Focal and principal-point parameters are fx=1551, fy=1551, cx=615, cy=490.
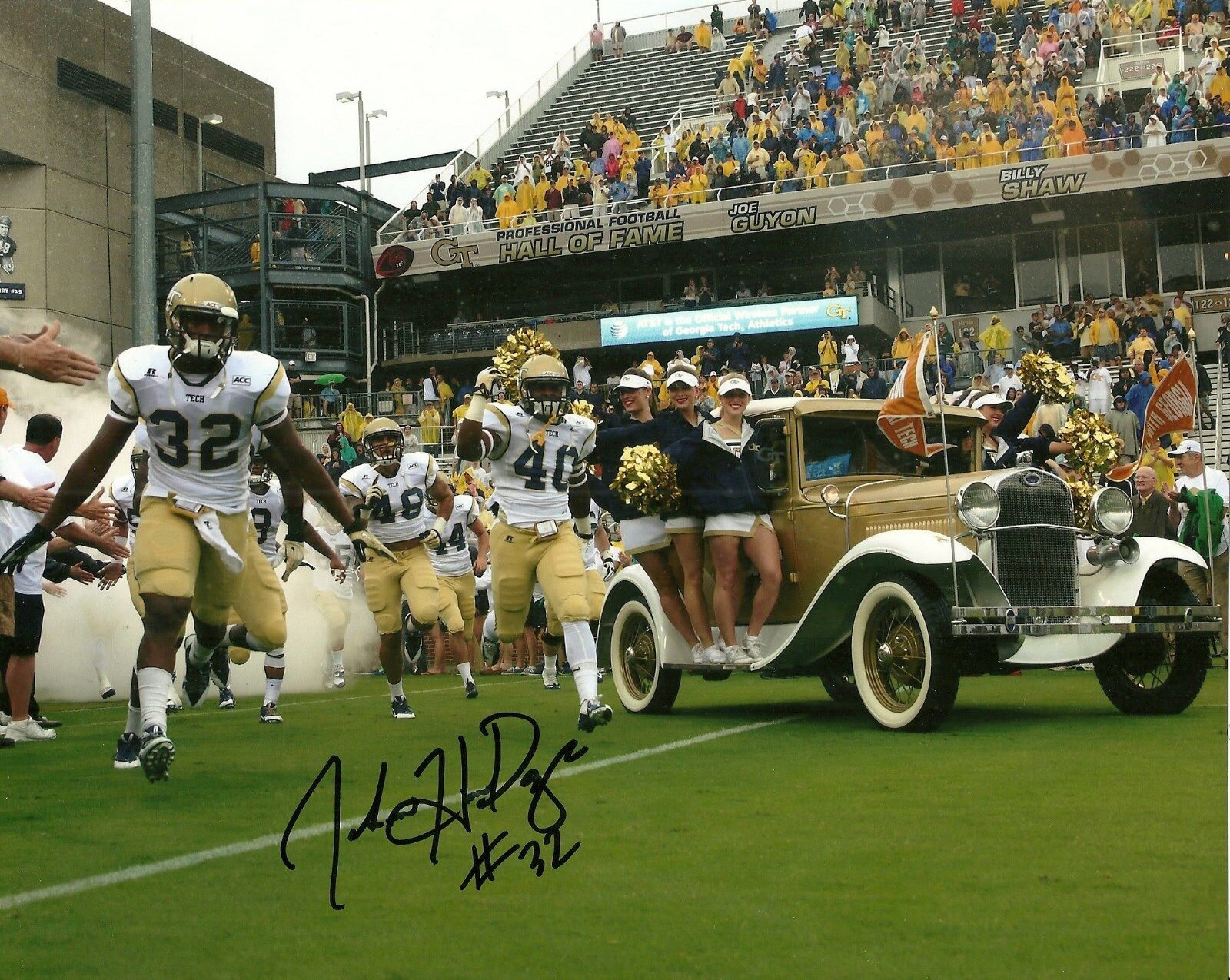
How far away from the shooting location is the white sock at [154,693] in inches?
244

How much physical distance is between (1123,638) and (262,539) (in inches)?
236

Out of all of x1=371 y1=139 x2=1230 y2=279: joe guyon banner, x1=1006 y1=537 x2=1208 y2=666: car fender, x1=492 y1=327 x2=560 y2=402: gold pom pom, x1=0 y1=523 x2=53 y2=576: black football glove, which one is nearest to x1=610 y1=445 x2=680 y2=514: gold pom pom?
x1=492 y1=327 x2=560 y2=402: gold pom pom

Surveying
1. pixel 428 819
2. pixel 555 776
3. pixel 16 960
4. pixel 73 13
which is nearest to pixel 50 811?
pixel 428 819

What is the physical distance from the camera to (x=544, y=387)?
28.2ft

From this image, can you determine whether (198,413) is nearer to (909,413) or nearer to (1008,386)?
(909,413)

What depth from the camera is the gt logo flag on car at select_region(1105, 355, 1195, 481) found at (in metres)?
8.71

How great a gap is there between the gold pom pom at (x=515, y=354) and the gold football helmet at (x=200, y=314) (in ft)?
8.38

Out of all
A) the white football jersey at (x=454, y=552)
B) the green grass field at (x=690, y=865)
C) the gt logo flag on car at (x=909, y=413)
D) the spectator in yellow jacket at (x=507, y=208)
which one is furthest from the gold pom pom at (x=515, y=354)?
the spectator in yellow jacket at (x=507, y=208)

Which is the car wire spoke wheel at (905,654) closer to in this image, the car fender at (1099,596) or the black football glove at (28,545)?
the car fender at (1099,596)

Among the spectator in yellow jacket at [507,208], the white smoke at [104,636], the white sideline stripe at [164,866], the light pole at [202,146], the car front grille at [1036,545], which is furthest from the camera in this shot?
the spectator in yellow jacket at [507,208]

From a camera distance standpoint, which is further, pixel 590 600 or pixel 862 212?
pixel 862 212

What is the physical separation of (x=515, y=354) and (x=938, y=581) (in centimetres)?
275

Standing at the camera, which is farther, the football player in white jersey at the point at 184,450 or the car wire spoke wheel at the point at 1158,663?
the car wire spoke wheel at the point at 1158,663
